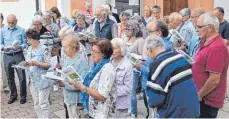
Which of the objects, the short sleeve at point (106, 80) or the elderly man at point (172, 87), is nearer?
the elderly man at point (172, 87)

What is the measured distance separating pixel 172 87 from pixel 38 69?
2.77 meters

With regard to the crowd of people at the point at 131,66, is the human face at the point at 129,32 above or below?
above

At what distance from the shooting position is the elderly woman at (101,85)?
3.61m

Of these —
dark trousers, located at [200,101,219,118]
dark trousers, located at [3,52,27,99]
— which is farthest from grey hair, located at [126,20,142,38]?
dark trousers, located at [3,52,27,99]

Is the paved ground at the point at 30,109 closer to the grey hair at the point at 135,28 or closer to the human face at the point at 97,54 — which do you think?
the grey hair at the point at 135,28

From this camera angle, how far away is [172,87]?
10.1 ft

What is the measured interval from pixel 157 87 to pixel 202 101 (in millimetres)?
871

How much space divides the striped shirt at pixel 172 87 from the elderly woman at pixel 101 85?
60 centimetres

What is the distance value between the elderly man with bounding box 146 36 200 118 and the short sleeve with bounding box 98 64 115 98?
22.5 inches

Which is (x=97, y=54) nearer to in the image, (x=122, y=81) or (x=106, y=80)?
(x=106, y=80)

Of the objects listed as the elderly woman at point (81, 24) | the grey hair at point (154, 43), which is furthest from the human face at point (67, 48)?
the elderly woman at point (81, 24)

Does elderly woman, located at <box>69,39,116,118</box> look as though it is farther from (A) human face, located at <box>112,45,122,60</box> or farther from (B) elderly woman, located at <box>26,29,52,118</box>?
(B) elderly woman, located at <box>26,29,52,118</box>

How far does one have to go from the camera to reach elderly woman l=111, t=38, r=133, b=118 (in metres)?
4.14

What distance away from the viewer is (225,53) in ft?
11.8
